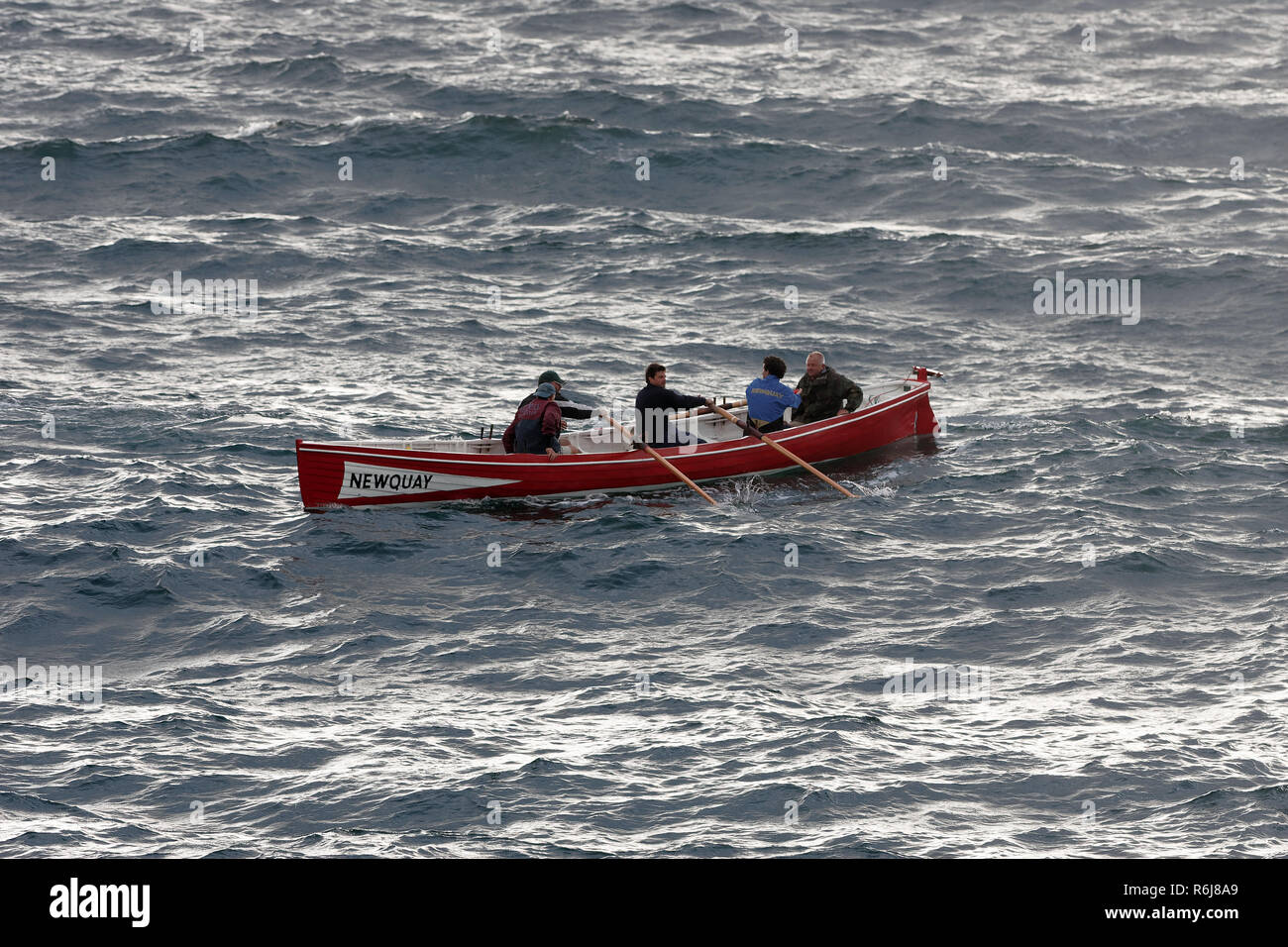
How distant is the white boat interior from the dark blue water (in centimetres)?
96

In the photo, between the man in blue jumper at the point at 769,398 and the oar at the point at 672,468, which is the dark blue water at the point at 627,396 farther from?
the man in blue jumper at the point at 769,398

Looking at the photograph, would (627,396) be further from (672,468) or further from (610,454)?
(610,454)

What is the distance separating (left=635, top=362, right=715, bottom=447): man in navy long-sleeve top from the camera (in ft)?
62.4

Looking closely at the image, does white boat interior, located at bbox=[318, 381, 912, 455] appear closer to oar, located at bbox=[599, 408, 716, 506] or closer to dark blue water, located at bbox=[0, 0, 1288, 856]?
oar, located at bbox=[599, 408, 716, 506]

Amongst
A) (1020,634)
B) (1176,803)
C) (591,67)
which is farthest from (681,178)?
(1176,803)

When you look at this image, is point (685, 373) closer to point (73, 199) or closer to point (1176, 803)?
point (1176, 803)

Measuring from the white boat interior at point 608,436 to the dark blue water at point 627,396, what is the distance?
3.16 ft

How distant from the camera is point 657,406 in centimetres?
1911

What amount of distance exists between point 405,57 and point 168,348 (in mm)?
19887

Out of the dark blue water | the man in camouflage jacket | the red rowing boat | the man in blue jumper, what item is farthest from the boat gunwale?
the dark blue water

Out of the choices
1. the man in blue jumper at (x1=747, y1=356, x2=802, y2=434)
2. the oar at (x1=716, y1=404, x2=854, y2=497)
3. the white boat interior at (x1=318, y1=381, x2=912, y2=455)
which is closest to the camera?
the white boat interior at (x1=318, y1=381, x2=912, y2=455)

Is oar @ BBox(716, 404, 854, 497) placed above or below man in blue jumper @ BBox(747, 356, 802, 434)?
below

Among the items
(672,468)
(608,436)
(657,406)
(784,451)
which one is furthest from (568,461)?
(784,451)

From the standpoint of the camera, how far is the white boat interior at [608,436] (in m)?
18.5
